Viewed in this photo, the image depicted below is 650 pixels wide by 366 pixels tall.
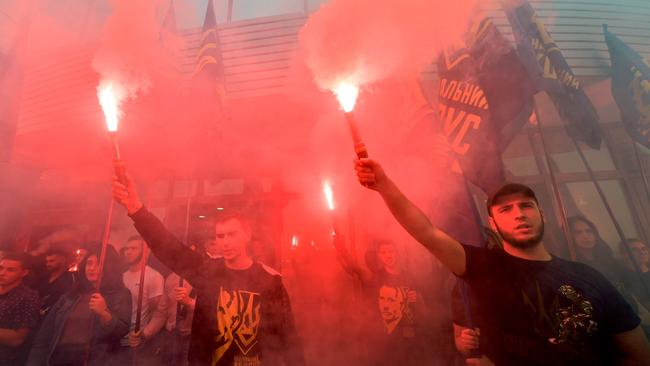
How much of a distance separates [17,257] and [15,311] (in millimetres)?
600

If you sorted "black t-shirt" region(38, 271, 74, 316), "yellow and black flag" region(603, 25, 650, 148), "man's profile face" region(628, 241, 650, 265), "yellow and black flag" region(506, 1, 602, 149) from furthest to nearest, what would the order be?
"yellow and black flag" region(603, 25, 650, 148) → "man's profile face" region(628, 241, 650, 265) → "yellow and black flag" region(506, 1, 602, 149) → "black t-shirt" region(38, 271, 74, 316)

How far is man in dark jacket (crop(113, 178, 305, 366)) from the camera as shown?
2287 millimetres

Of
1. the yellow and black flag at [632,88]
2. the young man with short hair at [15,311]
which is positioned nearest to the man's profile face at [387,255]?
the young man with short hair at [15,311]

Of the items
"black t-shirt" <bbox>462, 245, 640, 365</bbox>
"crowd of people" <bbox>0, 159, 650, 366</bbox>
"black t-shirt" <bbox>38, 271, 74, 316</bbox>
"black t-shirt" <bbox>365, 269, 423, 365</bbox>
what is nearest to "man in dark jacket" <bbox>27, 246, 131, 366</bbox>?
"crowd of people" <bbox>0, 159, 650, 366</bbox>

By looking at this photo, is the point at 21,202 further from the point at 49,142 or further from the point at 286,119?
the point at 286,119

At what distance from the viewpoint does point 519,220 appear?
1795 millimetres

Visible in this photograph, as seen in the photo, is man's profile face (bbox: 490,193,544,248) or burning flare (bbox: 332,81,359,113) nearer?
burning flare (bbox: 332,81,359,113)

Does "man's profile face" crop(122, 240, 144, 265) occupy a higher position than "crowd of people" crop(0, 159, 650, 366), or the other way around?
"man's profile face" crop(122, 240, 144, 265)

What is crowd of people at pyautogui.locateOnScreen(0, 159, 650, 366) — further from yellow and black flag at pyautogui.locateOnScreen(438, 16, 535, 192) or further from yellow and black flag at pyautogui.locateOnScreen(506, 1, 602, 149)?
yellow and black flag at pyautogui.locateOnScreen(506, 1, 602, 149)

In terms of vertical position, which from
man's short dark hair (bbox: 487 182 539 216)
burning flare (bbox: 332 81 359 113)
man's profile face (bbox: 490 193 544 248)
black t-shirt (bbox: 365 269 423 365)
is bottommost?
black t-shirt (bbox: 365 269 423 365)

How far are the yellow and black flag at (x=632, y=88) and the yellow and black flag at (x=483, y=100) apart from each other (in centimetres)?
290

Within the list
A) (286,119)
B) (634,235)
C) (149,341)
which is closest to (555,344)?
(149,341)

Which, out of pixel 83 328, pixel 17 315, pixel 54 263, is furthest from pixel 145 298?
pixel 54 263

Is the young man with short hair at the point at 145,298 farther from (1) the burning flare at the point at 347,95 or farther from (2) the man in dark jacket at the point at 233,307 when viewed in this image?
(1) the burning flare at the point at 347,95
